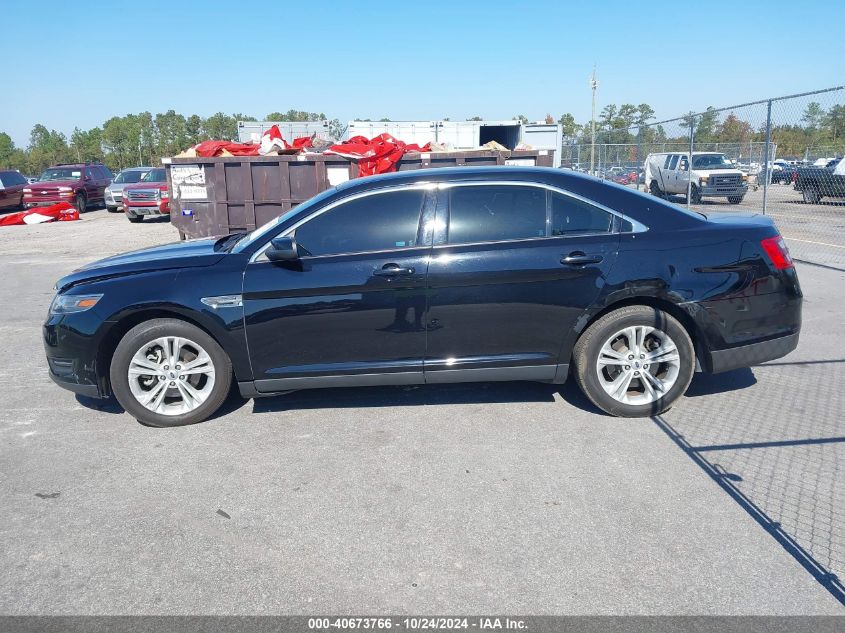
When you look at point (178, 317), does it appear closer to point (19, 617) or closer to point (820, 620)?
point (19, 617)

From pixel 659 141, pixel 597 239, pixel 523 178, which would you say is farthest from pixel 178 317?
pixel 659 141

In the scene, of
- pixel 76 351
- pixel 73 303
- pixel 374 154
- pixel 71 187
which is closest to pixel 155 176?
pixel 71 187

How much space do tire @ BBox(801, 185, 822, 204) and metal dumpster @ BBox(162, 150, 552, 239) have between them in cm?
1400

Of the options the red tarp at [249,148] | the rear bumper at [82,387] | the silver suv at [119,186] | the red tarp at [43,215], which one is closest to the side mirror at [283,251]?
the rear bumper at [82,387]

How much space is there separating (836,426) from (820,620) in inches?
86.0

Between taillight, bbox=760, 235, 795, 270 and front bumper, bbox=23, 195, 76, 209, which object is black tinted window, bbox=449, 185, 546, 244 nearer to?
taillight, bbox=760, 235, 795, 270

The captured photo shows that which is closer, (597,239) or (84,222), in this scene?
(597,239)

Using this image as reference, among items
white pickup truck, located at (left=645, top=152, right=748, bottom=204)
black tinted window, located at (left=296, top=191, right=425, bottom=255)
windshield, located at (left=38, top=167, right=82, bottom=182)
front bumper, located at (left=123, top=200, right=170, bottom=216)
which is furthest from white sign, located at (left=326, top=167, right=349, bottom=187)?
windshield, located at (left=38, top=167, right=82, bottom=182)

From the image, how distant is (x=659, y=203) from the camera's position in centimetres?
472

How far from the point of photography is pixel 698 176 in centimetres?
2147

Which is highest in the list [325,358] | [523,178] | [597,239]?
[523,178]

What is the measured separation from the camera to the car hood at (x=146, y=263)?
464 cm

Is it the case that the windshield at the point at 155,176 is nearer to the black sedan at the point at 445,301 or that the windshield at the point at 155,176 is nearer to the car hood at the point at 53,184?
the car hood at the point at 53,184

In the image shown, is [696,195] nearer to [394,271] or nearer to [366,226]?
[366,226]
